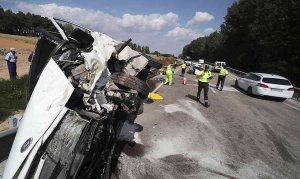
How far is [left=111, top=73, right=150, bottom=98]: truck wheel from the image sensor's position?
5332 millimetres

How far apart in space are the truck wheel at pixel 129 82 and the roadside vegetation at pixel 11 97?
15.0 ft

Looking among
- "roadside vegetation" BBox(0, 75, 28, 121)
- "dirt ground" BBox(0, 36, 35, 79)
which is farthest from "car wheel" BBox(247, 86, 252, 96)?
"dirt ground" BBox(0, 36, 35, 79)

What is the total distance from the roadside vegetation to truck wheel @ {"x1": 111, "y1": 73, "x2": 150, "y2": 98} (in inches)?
180

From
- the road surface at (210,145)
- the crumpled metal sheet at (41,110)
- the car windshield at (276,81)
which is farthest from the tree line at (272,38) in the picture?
the crumpled metal sheet at (41,110)

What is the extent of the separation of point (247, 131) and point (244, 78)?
37.3 feet

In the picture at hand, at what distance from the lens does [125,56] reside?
5.97 m

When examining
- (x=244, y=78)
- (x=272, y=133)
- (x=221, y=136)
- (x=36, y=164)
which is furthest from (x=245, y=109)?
(x=36, y=164)

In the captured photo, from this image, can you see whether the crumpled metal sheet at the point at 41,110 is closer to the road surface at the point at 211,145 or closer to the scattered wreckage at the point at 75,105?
the scattered wreckage at the point at 75,105

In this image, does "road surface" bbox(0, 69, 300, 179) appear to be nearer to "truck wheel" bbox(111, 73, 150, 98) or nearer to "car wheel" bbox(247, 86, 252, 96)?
"truck wheel" bbox(111, 73, 150, 98)

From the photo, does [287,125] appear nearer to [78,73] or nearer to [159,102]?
[159,102]

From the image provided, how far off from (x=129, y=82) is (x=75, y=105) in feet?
4.11

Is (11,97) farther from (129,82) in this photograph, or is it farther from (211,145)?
(211,145)

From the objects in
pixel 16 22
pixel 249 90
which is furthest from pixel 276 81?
pixel 16 22

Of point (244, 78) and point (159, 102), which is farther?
point (244, 78)
